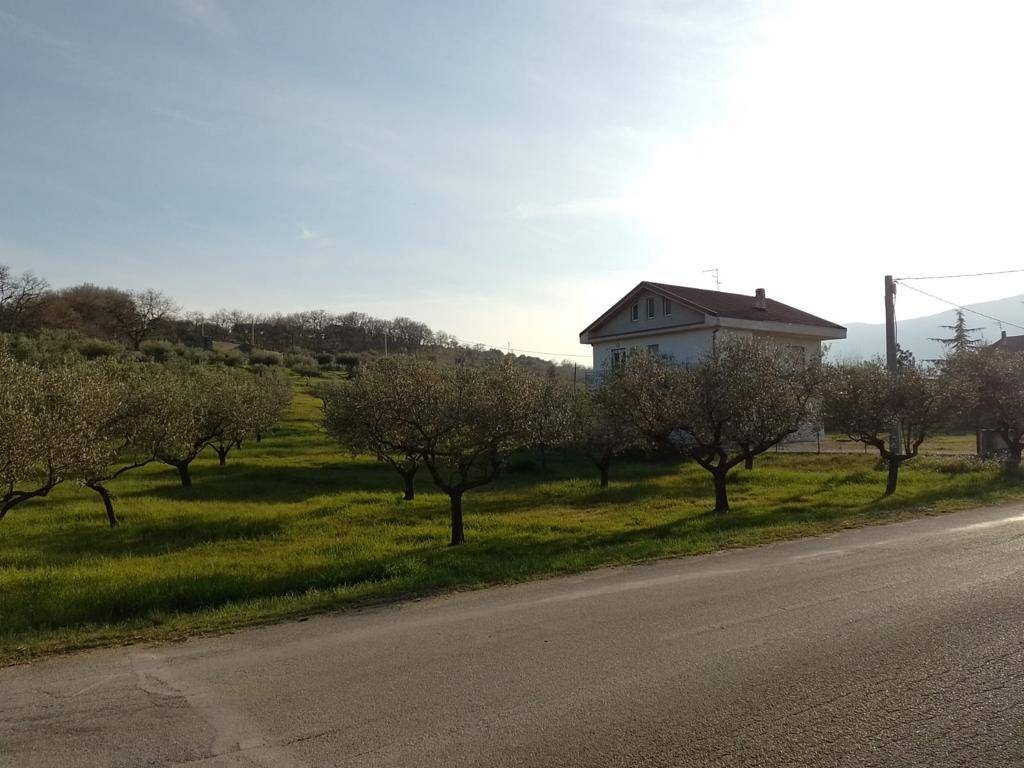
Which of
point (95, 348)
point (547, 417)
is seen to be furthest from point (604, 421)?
point (95, 348)

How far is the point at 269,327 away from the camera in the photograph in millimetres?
104750

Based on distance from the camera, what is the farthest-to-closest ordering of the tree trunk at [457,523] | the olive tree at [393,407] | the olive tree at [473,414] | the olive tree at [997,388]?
the olive tree at [997,388] < the olive tree at [393,407] < the tree trunk at [457,523] < the olive tree at [473,414]

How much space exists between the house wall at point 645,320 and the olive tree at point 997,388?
11.9 m

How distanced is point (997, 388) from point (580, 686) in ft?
84.0

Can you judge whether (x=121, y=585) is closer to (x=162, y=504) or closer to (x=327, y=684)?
(x=327, y=684)

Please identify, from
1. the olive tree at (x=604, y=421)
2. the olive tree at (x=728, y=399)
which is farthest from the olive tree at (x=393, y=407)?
the olive tree at (x=728, y=399)

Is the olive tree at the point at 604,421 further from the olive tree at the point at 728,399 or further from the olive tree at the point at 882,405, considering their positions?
the olive tree at the point at 882,405

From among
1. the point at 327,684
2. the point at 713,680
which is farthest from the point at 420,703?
the point at 713,680

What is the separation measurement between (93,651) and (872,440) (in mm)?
20821

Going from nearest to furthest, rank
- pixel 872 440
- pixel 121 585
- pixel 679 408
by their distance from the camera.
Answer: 1. pixel 121 585
2. pixel 679 408
3. pixel 872 440

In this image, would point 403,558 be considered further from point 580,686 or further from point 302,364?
point 302,364

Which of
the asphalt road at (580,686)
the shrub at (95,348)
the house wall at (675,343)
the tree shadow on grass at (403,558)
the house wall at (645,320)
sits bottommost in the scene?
the tree shadow on grass at (403,558)

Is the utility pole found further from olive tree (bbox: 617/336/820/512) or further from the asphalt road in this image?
the asphalt road

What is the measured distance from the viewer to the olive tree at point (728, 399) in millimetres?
17828
